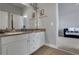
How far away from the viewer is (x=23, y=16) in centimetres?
160

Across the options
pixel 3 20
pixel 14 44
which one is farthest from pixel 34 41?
pixel 3 20

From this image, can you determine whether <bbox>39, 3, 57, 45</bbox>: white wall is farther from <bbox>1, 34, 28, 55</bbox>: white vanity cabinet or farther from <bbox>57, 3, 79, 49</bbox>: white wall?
<bbox>1, 34, 28, 55</bbox>: white vanity cabinet

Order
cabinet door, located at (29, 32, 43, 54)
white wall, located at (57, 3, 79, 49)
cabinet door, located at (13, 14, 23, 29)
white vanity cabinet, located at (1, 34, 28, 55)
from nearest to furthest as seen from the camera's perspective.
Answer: white vanity cabinet, located at (1, 34, 28, 55) < white wall, located at (57, 3, 79, 49) < cabinet door, located at (13, 14, 23, 29) < cabinet door, located at (29, 32, 43, 54)

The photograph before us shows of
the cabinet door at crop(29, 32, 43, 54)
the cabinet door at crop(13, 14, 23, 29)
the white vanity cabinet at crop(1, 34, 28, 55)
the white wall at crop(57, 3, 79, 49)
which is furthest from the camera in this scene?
the cabinet door at crop(29, 32, 43, 54)

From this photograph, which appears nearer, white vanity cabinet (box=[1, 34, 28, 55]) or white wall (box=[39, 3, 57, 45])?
white vanity cabinet (box=[1, 34, 28, 55])

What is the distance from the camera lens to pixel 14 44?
1480 mm

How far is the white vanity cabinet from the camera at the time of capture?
1292 millimetres

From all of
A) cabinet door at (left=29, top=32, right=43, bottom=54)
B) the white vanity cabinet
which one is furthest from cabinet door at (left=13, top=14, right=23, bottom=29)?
cabinet door at (left=29, top=32, right=43, bottom=54)

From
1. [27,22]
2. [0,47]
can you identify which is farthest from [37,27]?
[0,47]

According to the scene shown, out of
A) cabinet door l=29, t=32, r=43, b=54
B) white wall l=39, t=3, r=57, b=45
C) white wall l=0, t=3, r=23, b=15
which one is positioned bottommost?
cabinet door l=29, t=32, r=43, b=54

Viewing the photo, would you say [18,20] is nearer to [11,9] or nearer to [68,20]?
[11,9]

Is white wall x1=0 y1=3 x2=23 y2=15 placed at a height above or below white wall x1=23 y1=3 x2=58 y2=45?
above
